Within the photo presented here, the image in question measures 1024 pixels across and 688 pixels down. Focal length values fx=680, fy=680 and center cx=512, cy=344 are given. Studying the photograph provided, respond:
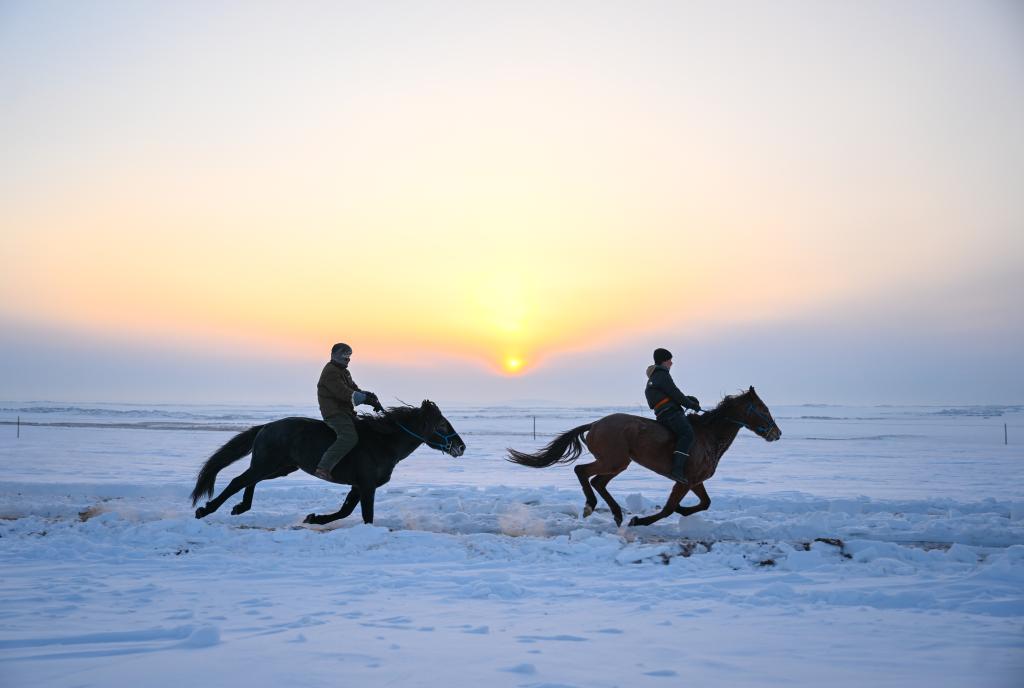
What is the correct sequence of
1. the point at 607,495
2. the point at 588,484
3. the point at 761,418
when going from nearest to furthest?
the point at 607,495
the point at 761,418
the point at 588,484

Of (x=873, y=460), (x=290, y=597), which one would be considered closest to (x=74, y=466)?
(x=290, y=597)

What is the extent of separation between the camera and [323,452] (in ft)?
27.7

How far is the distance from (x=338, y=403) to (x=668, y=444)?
14.0ft

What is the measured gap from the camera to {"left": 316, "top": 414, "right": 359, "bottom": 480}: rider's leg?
828cm

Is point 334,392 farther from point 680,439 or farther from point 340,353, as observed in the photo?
point 680,439

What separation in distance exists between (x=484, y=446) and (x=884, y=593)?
22176mm

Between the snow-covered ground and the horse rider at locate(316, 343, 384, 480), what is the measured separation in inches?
40.3

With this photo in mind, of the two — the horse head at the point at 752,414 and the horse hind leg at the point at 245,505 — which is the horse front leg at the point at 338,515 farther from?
the horse head at the point at 752,414

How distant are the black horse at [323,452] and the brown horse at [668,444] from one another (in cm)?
195

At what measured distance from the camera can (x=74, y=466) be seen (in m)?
16.1

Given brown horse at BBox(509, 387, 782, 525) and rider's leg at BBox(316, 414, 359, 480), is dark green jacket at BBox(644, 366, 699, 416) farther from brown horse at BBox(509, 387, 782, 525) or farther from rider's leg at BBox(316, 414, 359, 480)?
rider's leg at BBox(316, 414, 359, 480)

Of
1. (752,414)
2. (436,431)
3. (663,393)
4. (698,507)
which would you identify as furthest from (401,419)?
(752,414)

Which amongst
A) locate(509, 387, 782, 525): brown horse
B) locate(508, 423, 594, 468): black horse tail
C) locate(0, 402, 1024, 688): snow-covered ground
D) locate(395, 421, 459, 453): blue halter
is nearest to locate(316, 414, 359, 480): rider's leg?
locate(395, 421, 459, 453): blue halter

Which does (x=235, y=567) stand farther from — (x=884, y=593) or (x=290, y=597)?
(x=884, y=593)
